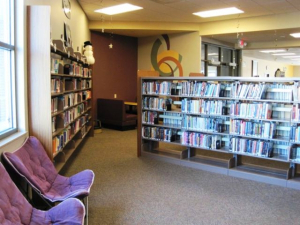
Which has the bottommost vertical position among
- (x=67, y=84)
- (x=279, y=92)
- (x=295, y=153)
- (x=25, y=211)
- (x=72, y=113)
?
(x=25, y=211)

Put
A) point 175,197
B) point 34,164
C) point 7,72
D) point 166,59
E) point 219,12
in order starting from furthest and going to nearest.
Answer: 1. point 166,59
2. point 219,12
3. point 175,197
4. point 7,72
5. point 34,164

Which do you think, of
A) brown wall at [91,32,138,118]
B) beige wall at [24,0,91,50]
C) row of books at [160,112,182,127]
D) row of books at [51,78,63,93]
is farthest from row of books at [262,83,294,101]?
brown wall at [91,32,138,118]

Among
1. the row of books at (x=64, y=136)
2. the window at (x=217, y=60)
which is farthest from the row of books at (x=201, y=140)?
the window at (x=217, y=60)

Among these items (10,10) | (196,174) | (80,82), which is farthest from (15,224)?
(80,82)

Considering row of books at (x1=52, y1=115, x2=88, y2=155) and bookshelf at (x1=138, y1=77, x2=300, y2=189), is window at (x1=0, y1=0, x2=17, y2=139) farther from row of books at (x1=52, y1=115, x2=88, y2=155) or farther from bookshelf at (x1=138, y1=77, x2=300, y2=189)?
bookshelf at (x1=138, y1=77, x2=300, y2=189)

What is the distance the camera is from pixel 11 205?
2350mm

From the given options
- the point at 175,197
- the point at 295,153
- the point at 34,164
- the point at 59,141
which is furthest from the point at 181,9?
the point at 34,164

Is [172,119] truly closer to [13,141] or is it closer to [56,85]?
[56,85]

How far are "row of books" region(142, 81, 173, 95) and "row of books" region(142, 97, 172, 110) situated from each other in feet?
0.46

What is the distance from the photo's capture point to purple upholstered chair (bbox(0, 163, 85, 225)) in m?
2.27

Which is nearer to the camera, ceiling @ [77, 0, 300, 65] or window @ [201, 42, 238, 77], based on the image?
ceiling @ [77, 0, 300, 65]

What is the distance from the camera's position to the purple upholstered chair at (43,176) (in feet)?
9.16

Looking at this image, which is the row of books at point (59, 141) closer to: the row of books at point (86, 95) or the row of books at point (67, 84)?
the row of books at point (67, 84)

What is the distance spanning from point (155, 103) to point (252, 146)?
2.01 metres
